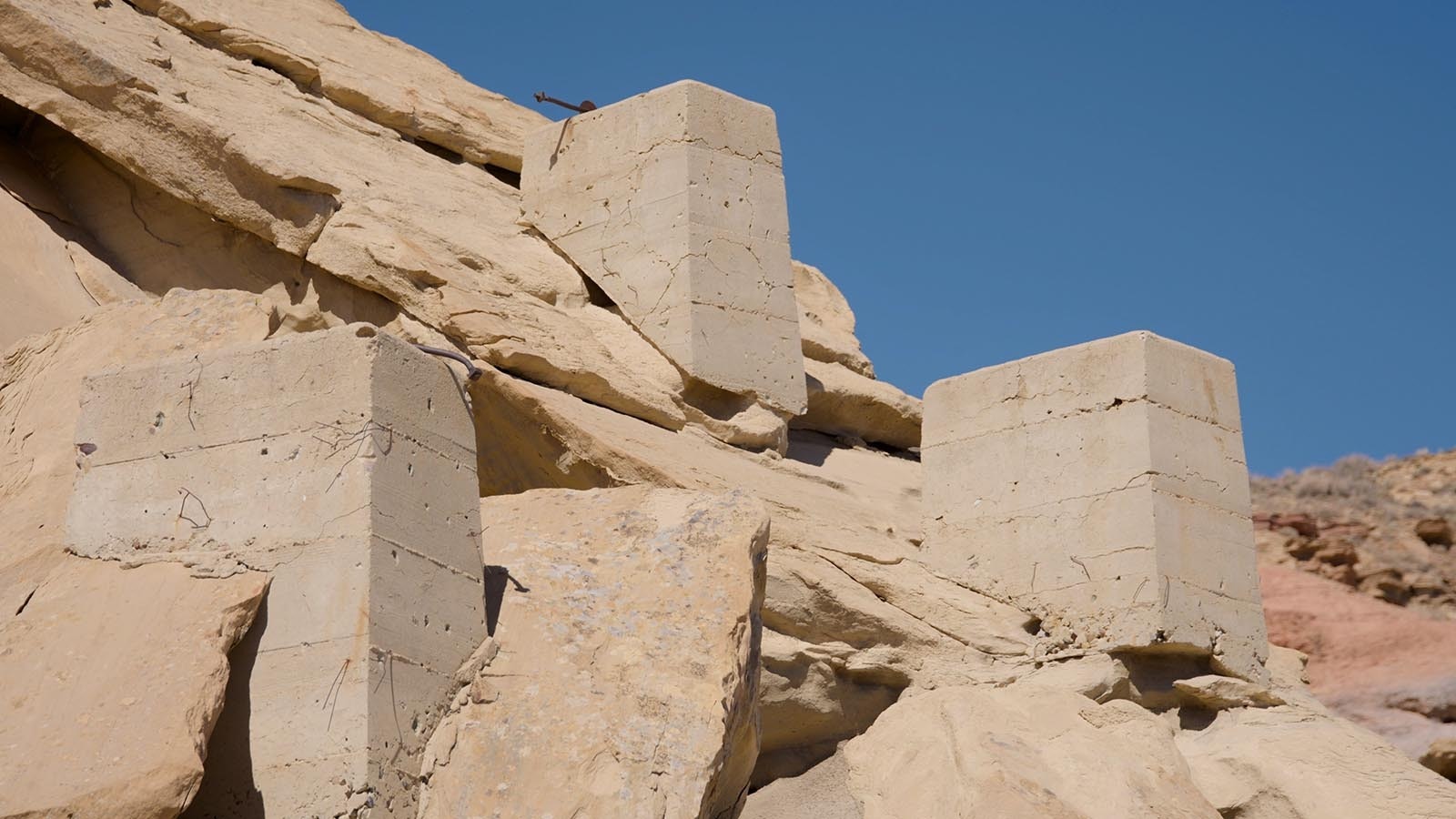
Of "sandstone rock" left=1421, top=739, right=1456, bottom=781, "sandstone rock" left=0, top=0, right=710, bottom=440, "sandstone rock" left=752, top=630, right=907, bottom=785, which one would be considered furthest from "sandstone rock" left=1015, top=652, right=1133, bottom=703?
"sandstone rock" left=1421, top=739, right=1456, bottom=781

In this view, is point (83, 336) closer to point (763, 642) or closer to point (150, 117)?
point (150, 117)

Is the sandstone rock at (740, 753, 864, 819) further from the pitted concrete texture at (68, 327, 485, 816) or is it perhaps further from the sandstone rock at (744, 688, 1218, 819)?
the pitted concrete texture at (68, 327, 485, 816)

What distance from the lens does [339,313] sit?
13055 millimetres

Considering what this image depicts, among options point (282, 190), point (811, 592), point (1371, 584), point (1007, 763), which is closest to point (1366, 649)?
point (1371, 584)

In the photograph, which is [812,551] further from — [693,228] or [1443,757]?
[1443,757]

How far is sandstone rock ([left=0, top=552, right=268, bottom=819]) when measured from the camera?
802 centimetres

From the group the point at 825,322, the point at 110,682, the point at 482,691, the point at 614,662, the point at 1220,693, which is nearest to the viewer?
the point at 110,682

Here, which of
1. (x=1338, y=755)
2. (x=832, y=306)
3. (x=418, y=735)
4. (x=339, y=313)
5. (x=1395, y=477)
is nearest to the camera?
(x=418, y=735)

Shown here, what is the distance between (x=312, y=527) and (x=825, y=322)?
8994 millimetres

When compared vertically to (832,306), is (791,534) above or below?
below

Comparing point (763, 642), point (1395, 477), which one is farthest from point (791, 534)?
point (1395, 477)

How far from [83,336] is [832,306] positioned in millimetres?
7923

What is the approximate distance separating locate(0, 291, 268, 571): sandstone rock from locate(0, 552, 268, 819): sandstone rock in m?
0.78

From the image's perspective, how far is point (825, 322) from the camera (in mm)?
17375
